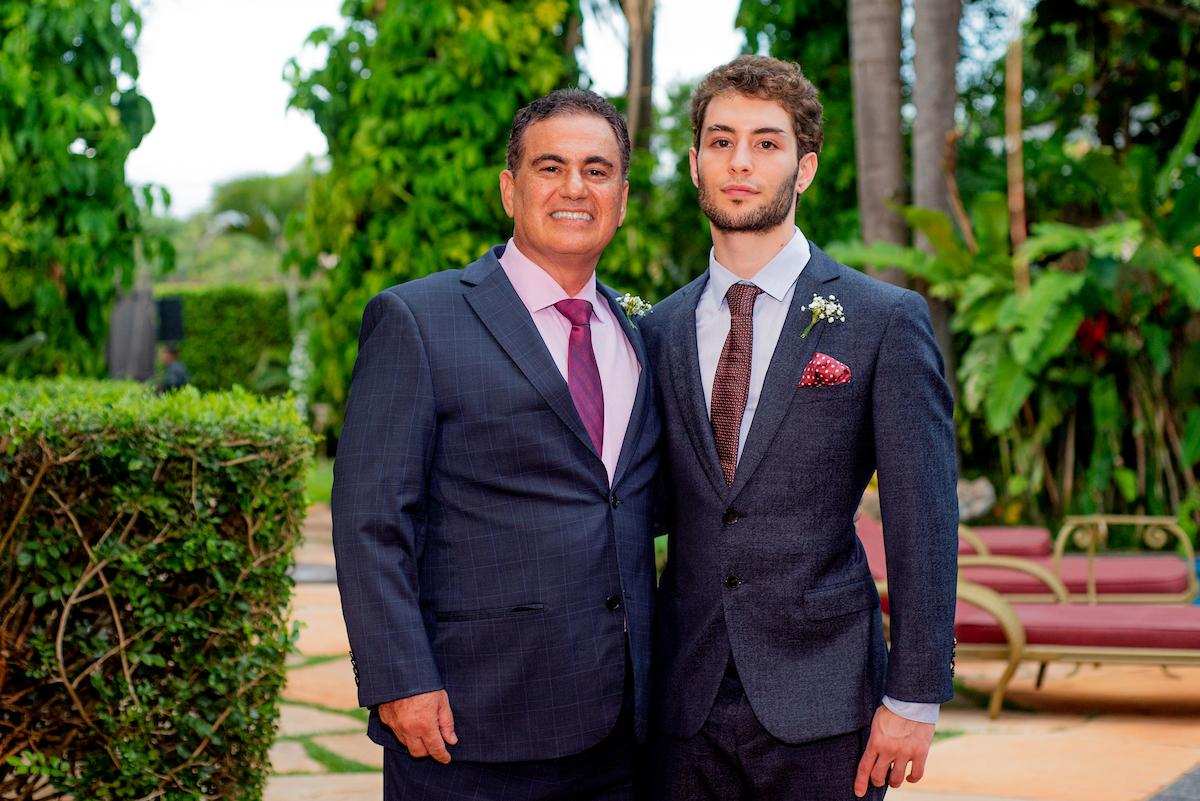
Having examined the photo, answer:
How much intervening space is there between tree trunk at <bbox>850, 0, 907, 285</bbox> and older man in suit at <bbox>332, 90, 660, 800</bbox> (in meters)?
6.44

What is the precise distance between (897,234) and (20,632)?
273 inches

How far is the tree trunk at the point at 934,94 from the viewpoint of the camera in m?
8.37

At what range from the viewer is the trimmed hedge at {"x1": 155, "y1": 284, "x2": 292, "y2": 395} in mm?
21531

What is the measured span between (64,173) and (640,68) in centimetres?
397

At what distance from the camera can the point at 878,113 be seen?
8547mm

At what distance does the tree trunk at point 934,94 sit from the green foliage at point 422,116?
8.28 ft

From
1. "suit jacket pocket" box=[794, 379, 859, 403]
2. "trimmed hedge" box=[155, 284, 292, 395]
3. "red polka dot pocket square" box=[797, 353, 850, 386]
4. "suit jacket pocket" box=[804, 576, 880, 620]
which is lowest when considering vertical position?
"trimmed hedge" box=[155, 284, 292, 395]

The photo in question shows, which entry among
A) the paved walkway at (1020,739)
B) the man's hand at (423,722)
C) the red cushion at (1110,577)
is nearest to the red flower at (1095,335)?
the red cushion at (1110,577)

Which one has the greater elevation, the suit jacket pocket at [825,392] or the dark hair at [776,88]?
the dark hair at [776,88]

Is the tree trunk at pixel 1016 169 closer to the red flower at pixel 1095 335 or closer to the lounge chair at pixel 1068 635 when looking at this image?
the red flower at pixel 1095 335

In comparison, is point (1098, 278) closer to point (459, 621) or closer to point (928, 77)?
point (928, 77)

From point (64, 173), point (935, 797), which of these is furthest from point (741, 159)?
point (64, 173)

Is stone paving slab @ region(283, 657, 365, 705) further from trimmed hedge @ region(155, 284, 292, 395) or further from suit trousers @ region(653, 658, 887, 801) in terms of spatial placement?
trimmed hedge @ region(155, 284, 292, 395)

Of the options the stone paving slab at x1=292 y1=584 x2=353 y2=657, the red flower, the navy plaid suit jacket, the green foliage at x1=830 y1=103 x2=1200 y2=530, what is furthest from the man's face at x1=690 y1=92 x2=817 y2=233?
the red flower
